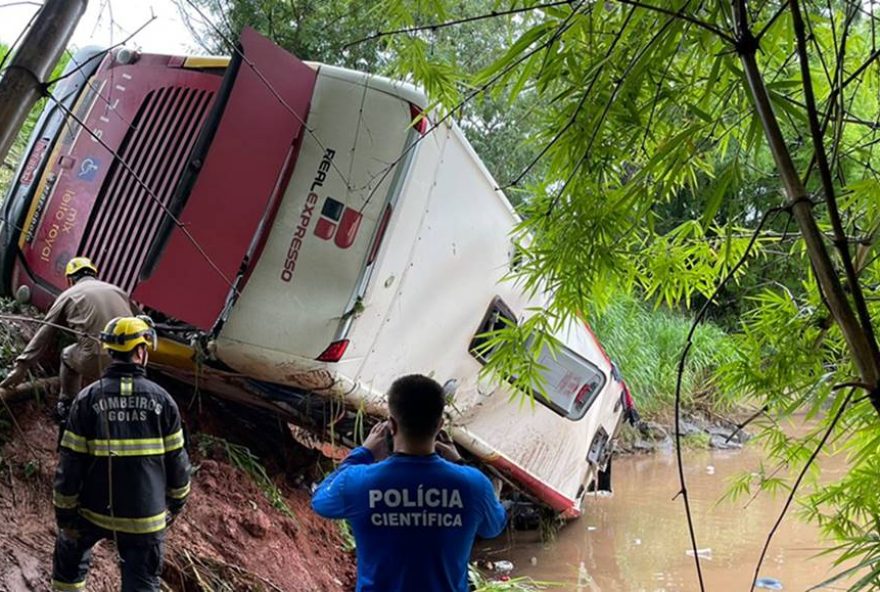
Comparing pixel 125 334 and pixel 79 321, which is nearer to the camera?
pixel 125 334

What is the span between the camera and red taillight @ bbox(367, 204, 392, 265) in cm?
359

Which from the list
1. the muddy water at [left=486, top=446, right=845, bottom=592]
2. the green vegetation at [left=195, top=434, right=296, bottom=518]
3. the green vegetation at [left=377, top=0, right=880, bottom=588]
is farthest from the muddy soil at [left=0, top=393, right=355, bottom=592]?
the green vegetation at [left=377, top=0, right=880, bottom=588]

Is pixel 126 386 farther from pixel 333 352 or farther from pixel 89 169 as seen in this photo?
pixel 89 169

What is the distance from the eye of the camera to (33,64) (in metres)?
1.29

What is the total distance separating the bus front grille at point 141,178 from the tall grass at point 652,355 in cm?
696

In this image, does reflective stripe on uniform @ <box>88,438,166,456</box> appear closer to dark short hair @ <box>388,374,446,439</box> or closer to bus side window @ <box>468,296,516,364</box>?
dark short hair @ <box>388,374,446,439</box>

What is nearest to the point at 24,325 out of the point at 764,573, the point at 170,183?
the point at 170,183

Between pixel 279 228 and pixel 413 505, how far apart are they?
78.2 inches

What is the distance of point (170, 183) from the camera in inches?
149

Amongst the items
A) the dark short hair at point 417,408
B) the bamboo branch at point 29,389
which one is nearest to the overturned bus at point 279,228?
the bamboo branch at point 29,389

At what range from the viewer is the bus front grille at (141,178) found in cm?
382

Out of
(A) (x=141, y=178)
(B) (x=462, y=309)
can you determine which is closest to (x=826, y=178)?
(B) (x=462, y=309)

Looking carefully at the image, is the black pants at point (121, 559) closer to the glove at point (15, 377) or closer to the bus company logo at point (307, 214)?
the glove at point (15, 377)

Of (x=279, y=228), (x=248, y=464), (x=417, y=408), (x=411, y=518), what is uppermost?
(x=279, y=228)
